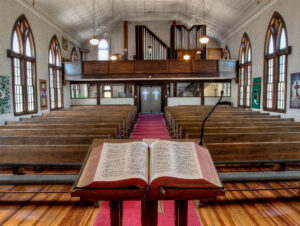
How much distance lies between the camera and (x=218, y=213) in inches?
95.0

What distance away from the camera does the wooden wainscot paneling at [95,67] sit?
34.5ft

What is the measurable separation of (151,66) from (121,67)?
137 cm

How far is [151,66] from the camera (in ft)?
34.5

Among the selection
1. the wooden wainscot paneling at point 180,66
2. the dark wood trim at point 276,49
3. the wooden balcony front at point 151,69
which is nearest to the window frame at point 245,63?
the wooden balcony front at point 151,69

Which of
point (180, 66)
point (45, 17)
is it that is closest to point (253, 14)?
point (180, 66)

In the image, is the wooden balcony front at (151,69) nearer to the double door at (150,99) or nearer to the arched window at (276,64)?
the arched window at (276,64)

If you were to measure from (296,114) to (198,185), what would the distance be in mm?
6126

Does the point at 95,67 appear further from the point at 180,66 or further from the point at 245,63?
the point at 245,63

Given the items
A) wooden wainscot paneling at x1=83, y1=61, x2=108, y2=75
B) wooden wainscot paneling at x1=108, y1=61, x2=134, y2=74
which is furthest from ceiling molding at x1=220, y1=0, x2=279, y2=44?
wooden wainscot paneling at x1=83, y1=61, x2=108, y2=75

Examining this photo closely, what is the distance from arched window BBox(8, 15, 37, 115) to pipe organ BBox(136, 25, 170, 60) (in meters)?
5.45

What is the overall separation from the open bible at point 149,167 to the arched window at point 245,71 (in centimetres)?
881

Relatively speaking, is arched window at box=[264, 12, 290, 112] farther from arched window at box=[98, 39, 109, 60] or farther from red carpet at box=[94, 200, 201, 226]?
arched window at box=[98, 39, 109, 60]

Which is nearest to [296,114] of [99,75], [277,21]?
[277,21]

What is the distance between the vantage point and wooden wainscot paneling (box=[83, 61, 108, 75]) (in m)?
10.5
